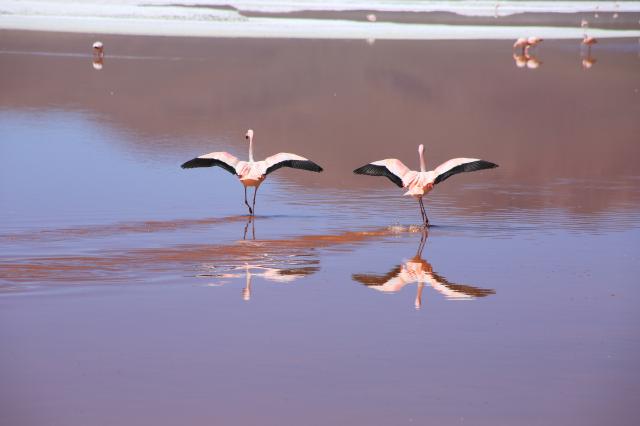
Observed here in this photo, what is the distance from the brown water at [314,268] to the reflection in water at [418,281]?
5 cm

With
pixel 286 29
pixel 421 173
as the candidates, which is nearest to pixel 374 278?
pixel 421 173

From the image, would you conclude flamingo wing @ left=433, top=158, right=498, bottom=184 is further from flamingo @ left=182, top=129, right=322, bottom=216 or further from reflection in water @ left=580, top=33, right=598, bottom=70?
reflection in water @ left=580, top=33, right=598, bottom=70

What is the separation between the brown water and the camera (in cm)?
786

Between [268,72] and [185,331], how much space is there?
25657 millimetres

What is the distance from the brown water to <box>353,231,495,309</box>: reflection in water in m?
0.05

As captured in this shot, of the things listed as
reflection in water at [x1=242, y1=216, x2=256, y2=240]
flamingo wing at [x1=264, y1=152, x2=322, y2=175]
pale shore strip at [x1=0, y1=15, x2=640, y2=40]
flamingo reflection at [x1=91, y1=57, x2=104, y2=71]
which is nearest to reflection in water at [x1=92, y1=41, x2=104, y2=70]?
flamingo reflection at [x1=91, y1=57, x2=104, y2=71]

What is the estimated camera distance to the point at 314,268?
12.1 m

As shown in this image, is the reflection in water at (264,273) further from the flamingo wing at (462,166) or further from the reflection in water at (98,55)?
the reflection in water at (98,55)

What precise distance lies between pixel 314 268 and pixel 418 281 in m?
1.08

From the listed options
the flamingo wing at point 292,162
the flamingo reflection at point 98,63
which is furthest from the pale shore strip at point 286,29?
the flamingo wing at point 292,162

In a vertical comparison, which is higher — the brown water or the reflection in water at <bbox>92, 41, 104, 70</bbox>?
the reflection in water at <bbox>92, 41, 104, 70</bbox>

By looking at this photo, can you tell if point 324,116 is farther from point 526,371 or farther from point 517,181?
point 526,371

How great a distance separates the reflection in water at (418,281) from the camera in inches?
431

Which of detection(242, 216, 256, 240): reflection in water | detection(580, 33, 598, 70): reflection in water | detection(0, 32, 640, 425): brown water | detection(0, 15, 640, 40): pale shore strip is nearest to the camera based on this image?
detection(0, 32, 640, 425): brown water
